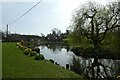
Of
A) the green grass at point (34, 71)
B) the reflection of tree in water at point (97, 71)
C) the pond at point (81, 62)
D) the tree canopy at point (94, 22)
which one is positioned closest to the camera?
the green grass at point (34, 71)

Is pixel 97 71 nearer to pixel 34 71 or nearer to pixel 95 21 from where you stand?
pixel 34 71

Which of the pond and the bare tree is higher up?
the bare tree

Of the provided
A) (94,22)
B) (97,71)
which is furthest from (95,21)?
(97,71)

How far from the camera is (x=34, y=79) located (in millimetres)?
12414

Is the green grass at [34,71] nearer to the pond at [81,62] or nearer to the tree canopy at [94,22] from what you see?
the pond at [81,62]

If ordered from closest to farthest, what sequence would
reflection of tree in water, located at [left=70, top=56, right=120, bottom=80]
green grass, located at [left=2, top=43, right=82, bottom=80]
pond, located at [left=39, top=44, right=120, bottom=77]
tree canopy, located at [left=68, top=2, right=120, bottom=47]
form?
1. green grass, located at [left=2, top=43, right=82, bottom=80]
2. reflection of tree in water, located at [left=70, top=56, right=120, bottom=80]
3. pond, located at [left=39, top=44, right=120, bottom=77]
4. tree canopy, located at [left=68, top=2, right=120, bottom=47]

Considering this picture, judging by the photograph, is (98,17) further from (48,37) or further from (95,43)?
(48,37)

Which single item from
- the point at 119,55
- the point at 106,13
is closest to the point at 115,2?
the point at 106,13

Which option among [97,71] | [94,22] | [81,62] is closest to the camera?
[97,71]

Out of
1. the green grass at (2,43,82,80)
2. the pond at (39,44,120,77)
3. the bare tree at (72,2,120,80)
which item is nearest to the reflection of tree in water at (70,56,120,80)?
the pond at (39,44,120,77)

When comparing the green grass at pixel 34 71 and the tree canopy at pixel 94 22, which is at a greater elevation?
the tree canopy at pixel 94 22

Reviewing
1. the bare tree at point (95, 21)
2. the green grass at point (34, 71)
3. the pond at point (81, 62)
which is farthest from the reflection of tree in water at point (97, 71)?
the bare tree at point (95, 21)

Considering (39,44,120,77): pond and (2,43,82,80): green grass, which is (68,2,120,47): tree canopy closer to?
(39,44,120,77): pond

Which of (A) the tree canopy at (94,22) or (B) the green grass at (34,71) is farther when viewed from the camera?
(A) the tree canopy at (94,22)
